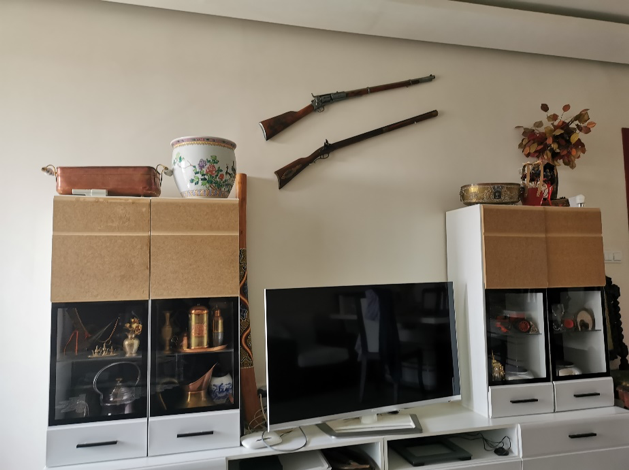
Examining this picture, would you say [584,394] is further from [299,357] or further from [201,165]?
[201,165]

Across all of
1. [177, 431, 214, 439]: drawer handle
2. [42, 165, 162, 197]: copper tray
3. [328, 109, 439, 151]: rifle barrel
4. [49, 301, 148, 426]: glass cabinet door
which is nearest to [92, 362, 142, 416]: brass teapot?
[49, 301, 148, 426]: glass cabinet door

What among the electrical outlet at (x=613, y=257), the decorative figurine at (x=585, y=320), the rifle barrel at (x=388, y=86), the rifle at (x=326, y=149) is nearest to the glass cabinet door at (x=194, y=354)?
the rifle at (x=326, y=149)

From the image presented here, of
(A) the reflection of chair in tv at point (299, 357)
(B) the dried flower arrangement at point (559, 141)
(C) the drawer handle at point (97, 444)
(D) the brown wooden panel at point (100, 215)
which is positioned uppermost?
(B) the dried flower arrangement at point (559, 141)

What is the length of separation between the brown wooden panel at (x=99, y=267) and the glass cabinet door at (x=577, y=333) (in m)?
1.93

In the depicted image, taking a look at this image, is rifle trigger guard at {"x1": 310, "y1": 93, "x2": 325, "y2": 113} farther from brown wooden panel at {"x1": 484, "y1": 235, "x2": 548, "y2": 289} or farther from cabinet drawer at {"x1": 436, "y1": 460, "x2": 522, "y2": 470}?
cabinet drawer at {"x1": 436, "y1": 460, "x2": 522, "y2": 470}

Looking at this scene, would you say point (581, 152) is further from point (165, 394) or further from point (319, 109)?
point (165, 394)

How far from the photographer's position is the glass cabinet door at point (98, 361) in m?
1.69

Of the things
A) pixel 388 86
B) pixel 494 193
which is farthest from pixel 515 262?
pixel 388 86

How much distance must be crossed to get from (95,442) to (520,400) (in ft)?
6.01

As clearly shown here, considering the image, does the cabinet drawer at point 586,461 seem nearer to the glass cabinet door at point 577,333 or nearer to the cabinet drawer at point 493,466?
the cabinet drawer at point 493,466

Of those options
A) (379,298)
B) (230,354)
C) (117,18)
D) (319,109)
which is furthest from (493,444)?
(117,18)

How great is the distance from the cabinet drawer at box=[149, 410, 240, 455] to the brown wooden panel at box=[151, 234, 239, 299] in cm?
47

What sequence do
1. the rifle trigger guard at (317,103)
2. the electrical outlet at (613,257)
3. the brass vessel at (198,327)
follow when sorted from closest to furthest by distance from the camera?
the brass vessel at (198,327)
the rifle trigger guard at (317,103)
the electrical outlet at (613,257)

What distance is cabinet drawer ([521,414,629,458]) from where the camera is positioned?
202 centimetres
